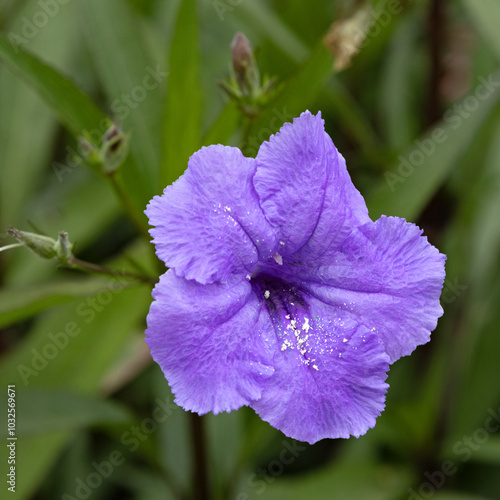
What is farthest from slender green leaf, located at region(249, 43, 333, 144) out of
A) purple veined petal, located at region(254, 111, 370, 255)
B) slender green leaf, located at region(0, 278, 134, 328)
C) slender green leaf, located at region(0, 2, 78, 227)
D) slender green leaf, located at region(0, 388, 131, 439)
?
slender green leaf, located at region(0, 2, 78, 227)

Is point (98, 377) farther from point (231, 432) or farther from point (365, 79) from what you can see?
point (365, 79)

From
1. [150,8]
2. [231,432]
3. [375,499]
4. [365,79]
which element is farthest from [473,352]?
[150,8]

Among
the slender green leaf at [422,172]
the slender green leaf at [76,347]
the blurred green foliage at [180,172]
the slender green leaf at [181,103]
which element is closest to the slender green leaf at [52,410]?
the blurred green foliage at [180,172]

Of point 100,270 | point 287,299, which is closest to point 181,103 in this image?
point 100,270

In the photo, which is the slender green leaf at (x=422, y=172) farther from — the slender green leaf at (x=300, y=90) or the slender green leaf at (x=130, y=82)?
the slender green leaf at (x=130, y=82)

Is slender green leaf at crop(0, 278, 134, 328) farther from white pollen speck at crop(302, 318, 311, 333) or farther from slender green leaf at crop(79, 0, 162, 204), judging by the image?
white pollen speck at crop(302, 318, 311, 333)

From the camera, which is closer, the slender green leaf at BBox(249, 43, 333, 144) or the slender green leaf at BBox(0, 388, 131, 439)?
the slender green leaf at BBox(249, 43, 333, 144)

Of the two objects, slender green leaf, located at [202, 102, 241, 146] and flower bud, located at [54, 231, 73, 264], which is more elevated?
flower bud, located at [54, 231, 73, 264]
